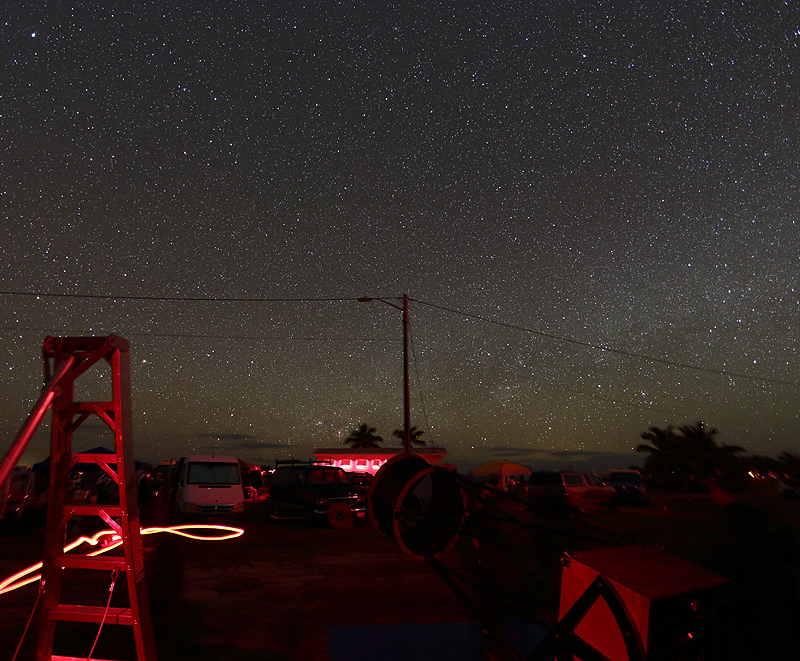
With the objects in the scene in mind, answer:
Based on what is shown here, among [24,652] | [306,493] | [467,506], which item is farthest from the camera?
[306,493]


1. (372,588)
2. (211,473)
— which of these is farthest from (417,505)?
(211,473)

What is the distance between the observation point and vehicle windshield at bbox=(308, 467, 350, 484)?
65.1 feet

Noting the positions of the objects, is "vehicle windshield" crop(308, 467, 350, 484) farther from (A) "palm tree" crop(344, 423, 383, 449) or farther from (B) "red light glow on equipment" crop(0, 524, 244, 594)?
(A) "palm tree" crop(344, 423, 383, 449)

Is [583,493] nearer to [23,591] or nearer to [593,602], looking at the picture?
[23,591]

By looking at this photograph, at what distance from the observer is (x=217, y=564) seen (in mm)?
11398

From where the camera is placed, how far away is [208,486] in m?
19.0

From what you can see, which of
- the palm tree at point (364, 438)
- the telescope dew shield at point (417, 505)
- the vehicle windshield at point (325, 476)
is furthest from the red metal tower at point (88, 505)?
the palm tree at point (364, 438)

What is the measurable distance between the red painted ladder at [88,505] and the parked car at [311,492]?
14.1 meters

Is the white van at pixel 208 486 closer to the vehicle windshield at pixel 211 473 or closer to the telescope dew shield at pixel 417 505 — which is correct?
the vehicle windshield at pixel 211 473

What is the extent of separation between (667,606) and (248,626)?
6.61m

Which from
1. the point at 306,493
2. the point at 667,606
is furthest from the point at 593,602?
the point at 306,493

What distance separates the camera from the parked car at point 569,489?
23.1 metres

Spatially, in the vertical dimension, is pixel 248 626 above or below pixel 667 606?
below

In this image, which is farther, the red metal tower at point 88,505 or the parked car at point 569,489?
the parked car at point 569,489
